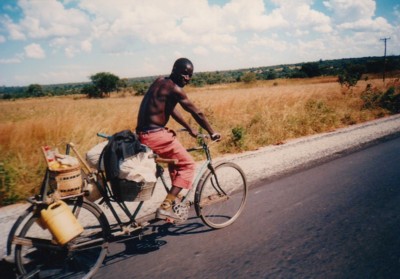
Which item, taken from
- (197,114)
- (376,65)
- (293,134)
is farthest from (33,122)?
(376,65)

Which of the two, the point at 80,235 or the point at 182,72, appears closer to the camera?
the point at 80,235

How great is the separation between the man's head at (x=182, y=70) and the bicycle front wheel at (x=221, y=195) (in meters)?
1.31

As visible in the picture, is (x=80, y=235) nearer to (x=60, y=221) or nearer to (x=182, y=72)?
(x=60, y=221)

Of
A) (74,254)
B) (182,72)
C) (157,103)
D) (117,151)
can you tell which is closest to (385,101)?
(182,72)

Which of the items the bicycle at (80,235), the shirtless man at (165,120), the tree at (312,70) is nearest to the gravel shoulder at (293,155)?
the bicycle at (80,235)

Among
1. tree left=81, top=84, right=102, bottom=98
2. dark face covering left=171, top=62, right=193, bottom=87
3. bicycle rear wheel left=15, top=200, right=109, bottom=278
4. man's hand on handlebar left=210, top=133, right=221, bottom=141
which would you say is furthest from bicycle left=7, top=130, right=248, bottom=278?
tree left=81, top=84, right=102, bottom=98

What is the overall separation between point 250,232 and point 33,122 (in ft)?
22.5

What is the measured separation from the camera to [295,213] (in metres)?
4.61

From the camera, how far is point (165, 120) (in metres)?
3.68

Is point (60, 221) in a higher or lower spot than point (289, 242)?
higher

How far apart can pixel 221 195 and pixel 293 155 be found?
4.30 meters

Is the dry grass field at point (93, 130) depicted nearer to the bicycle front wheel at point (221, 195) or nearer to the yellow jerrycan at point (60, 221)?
the yellow jerrycan at point (60, 221)

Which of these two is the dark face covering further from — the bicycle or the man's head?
the bicycle

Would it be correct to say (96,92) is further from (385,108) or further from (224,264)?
(224,264)
